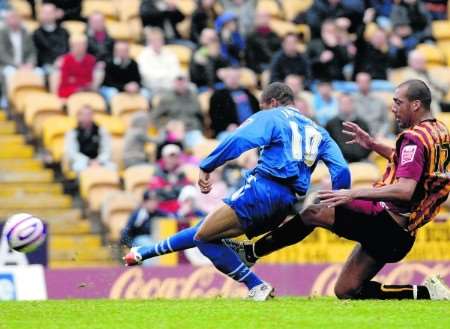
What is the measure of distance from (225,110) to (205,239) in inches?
313

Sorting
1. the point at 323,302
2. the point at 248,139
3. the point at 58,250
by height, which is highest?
the point at 248,139

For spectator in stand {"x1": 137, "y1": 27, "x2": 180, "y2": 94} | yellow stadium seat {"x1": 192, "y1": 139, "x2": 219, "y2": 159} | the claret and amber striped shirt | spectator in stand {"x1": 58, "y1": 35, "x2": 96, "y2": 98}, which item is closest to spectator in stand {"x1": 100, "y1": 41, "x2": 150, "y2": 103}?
spectator in stand {"x1": 58, "y1": 35, "x2": 96, "y2": 98}

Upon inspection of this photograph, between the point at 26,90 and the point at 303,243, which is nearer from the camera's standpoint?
the point at 303,243

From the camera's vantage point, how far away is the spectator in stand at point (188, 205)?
18.1m

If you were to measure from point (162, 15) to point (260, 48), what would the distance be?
1.65 metres

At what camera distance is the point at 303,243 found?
1789 cm

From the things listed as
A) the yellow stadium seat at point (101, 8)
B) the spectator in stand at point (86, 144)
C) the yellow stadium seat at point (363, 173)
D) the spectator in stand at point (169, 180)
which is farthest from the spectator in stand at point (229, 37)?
the spectator in stand at point (169, 180)

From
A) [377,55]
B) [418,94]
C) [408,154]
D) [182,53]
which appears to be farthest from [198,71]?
[408,154]

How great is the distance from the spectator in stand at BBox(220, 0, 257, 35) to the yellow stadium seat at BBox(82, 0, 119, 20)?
1.82 meters

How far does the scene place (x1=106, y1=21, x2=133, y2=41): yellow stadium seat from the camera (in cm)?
2211

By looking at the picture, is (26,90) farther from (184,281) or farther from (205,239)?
(205,239)

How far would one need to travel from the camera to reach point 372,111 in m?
21.1

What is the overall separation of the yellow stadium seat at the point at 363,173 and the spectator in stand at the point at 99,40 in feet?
13.2

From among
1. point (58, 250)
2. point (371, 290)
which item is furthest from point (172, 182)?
point (371, 290)
